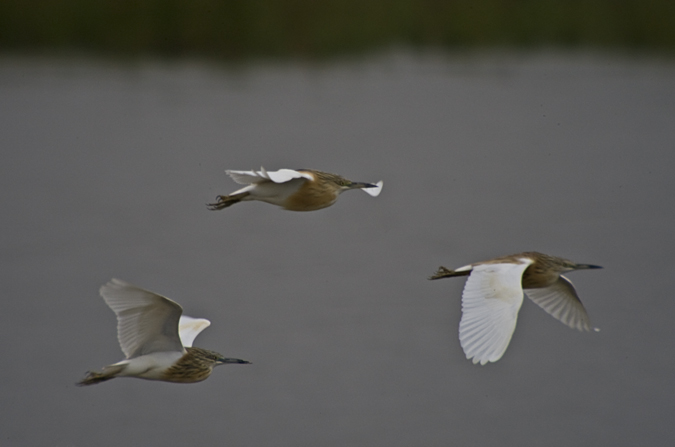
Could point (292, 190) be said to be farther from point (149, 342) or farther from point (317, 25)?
point (317, 25)

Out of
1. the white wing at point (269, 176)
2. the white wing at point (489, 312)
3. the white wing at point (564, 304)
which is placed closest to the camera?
the white wing at point (489, 312)

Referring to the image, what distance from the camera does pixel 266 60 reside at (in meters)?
15.4

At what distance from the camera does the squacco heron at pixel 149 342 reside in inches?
193

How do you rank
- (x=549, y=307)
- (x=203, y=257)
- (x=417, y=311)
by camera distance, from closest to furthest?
(x=549, y=307) < (x=417, y=311) < (x=203, y=257)

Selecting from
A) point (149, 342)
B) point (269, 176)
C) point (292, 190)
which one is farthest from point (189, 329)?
point (269, 176)

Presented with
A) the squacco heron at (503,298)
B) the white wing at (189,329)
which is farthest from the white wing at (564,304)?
the white wing at (189,329)

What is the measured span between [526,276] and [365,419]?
77.4 inches

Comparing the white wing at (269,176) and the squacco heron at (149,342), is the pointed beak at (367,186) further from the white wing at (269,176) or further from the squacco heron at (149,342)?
the squacco heron at (149,342)

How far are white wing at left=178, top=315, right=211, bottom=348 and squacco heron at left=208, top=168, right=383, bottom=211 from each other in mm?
824

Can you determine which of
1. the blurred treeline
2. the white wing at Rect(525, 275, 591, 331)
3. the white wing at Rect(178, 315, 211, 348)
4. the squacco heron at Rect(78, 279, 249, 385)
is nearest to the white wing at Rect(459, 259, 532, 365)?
the white wing at Rect(525, 275, 591, 331)

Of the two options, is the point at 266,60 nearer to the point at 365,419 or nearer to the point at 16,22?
the point at 16,22

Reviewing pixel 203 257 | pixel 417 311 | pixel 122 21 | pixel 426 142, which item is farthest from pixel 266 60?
pixel 417 311

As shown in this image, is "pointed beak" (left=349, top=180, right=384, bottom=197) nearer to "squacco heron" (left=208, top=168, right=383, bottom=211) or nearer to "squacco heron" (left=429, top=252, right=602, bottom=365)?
"squacco heron" (left=208, top=168, right=383, bottom=211)

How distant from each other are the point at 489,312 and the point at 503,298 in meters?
0.15
